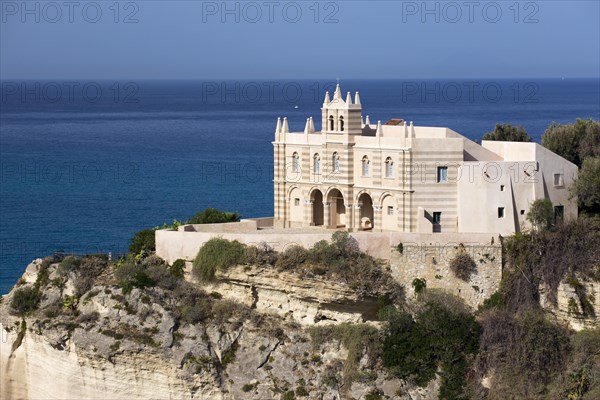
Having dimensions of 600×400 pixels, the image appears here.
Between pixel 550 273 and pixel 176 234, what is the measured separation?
49.2 ft

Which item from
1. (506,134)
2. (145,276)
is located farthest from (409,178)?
(506,134)

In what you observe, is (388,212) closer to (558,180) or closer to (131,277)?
(558,180)

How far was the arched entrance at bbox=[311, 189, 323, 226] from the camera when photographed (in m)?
63.6

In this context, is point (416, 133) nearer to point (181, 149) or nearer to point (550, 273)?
point (550, 273)

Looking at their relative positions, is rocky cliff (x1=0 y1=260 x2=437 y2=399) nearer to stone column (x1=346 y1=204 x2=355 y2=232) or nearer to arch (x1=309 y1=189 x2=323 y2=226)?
stone column (x1=346 y1=204 x2=355 y2=232)

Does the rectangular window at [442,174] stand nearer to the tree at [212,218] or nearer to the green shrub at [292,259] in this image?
the green shrub at [292,259]

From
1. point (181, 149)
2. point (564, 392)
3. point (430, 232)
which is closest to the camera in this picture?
point (564, 392)

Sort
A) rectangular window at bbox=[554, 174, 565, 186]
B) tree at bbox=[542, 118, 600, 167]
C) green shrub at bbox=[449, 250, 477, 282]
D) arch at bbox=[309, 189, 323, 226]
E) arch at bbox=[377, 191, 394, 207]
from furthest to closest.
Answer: tree at bbox=[542, 118, 600, 167], arch at bbox=[309, 189, 323, 226], rectangular window at bbox=[554, 174, 565, 186], arch at bbox=[377, 191, 394, 207], green shrub at bbox=[449, 250, 477, 282]

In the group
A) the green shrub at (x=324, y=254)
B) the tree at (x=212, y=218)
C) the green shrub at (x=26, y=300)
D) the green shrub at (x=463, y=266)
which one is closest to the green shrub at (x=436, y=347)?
the green shrub at (x=463, y=266)

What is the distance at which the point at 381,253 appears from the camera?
192 feet

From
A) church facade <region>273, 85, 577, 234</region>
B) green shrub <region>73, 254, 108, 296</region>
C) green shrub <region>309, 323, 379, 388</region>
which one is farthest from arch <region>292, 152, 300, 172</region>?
green shrub <region>73, 254, 108, 296</region>

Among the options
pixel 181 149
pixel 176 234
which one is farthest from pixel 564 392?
pixel 181 149

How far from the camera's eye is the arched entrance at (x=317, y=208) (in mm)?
63562

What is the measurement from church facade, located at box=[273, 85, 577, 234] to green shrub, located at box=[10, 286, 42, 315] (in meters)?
11.3
